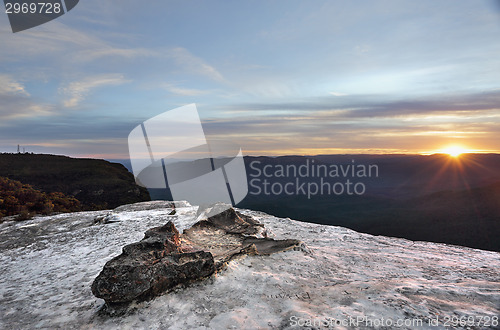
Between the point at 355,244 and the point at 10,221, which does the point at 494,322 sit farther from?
the point at 10,221

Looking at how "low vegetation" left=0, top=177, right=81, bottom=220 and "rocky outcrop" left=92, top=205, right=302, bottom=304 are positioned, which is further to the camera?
"low vegetation" left=0, top=177, right=81, bottom=220

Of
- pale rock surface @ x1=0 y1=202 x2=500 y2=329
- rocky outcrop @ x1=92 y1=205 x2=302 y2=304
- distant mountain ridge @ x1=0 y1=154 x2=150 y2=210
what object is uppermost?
rocky outcrop @ x1=92 y1=205 x2=302 y2=304

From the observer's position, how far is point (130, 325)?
15.6ft

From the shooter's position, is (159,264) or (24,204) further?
(24,204)

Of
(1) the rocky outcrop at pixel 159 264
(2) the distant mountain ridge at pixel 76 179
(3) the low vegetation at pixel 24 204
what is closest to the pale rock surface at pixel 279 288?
(1) the rocky outcrop at pixel 159 264

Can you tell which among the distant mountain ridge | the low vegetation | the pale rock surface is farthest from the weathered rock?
the distant mountain ridge

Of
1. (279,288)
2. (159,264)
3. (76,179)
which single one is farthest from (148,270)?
(76,179)

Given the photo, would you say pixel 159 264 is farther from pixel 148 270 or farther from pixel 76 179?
pixel 76 179

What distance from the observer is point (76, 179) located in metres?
47.3

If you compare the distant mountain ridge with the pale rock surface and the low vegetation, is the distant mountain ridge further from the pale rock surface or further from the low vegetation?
the pale rock surface

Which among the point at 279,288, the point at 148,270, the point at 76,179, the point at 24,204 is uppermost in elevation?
the point at 148,270

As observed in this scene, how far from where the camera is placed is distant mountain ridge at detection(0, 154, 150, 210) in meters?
41.0

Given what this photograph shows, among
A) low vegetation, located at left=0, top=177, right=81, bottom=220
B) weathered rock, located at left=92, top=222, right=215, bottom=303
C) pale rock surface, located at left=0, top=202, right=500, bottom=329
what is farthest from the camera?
low vegetation, located at left=0, top=177, right=81, bottom=220

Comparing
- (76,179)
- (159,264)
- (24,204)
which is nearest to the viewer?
(159,264)
